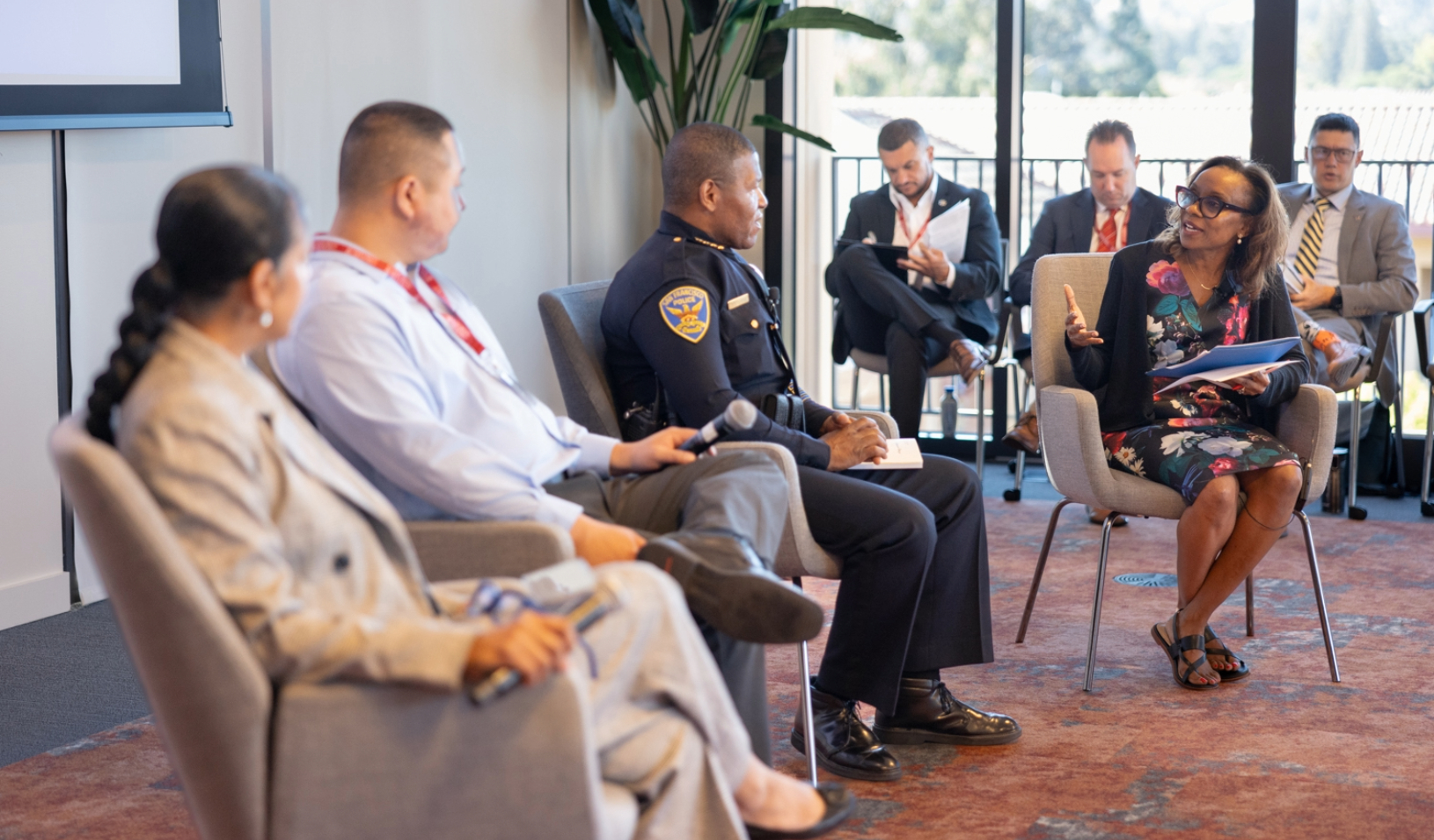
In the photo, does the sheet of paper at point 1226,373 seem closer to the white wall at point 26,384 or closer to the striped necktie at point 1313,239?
the striped necktie at point 1313,239

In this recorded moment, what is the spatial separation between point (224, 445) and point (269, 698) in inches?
9.6

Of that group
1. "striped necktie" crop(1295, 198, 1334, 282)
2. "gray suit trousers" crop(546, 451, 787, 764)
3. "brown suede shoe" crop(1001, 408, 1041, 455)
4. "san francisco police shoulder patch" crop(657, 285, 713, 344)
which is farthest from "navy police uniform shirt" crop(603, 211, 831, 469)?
"striped necktie" crop(1295, 198, 1334, 282)

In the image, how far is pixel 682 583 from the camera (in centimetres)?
182

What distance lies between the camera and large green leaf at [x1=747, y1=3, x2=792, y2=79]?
5.28 meters

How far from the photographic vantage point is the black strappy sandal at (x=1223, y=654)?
297 centimetres

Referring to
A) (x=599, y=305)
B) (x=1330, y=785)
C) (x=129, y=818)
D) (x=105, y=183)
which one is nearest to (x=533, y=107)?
(x=105, y=183)

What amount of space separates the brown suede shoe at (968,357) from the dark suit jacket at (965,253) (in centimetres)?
17

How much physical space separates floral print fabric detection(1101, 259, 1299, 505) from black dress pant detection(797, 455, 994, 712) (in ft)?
2.16

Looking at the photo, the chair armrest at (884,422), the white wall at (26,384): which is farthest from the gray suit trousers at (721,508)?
the white wall at (26,384)

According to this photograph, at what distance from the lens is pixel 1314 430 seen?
299 cm

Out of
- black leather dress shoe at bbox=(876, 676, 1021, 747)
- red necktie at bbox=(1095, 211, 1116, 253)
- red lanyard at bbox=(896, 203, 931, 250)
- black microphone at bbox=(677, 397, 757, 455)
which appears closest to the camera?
black microphone at bbox=(677, 397, 757, 455)

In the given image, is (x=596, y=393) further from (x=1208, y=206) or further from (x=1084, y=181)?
(x=1084, y=181)

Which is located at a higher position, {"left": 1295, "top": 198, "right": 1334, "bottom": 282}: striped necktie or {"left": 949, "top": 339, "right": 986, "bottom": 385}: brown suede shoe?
{"left": 1295, "top": 198, "right": 1334, "bottom": 282}: striped necktie

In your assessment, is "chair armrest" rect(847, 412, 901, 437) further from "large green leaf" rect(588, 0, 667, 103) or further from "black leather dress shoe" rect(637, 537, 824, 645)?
"large green leaf" rect(588, 0, 667, 103)
